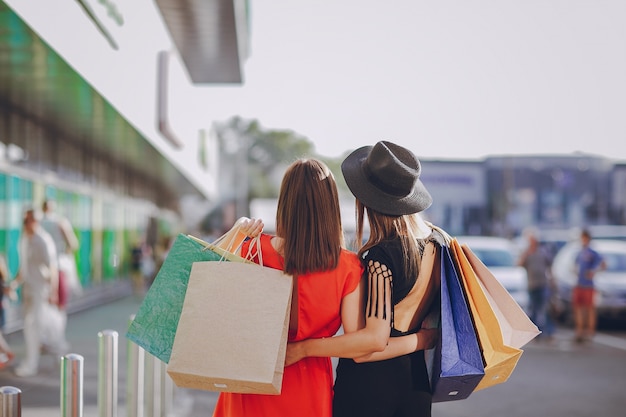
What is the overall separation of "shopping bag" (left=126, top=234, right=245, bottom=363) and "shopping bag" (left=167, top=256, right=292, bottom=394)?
10 centimetres

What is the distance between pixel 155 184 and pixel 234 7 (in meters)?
17.1

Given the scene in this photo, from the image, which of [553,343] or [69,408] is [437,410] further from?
[553,343]

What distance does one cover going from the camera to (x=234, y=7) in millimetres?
20094

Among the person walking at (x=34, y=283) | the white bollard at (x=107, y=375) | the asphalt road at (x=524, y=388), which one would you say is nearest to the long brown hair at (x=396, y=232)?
the white bollard at (x=107, y=375)

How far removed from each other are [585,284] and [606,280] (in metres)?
2.48

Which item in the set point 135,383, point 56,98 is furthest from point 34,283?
point 56,98

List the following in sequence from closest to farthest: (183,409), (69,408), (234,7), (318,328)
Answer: (318,328)
(69,408)
(183,409)
(234,7)

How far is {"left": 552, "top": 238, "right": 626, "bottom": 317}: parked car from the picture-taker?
15.8 meters

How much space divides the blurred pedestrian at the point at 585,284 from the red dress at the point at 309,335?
11.4 m

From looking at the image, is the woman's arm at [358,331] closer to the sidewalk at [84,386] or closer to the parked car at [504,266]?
the sidewalk at [84,386]

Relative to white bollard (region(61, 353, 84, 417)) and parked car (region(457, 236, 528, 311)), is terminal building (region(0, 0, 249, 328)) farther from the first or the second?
parked car (region(457, 236, 528, 311))

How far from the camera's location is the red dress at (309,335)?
10.1 ft

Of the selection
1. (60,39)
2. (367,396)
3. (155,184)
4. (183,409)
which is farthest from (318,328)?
(155,184)

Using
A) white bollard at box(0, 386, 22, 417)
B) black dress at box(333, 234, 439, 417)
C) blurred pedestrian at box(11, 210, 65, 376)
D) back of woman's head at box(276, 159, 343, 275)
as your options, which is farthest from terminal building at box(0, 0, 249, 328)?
black dress at box(333, 234, 439, 417)
